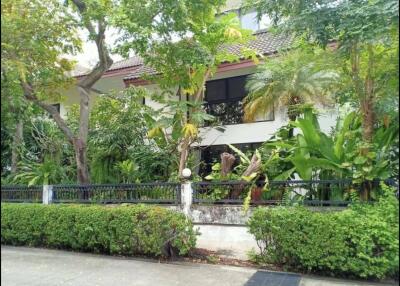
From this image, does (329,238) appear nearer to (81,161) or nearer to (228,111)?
(81,161)

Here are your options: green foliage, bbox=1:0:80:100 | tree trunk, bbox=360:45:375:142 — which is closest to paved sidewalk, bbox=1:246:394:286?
tree trunk, bbox=360:45:375:142

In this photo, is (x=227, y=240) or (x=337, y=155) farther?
(x=227, y=240)

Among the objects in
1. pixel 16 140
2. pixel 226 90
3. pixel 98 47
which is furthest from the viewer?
pixel 226 90

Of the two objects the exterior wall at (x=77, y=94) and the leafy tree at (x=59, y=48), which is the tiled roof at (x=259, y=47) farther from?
the leafy tree at (x=59, y=48)

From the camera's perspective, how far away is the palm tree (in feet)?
33.7

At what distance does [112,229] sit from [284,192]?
3.93 meters

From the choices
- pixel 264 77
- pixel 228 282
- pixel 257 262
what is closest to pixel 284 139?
pixel 264 77

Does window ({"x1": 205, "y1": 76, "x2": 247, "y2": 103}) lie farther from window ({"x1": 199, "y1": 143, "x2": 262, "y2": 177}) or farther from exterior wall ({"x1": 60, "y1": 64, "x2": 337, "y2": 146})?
window ({"x1": 199, "y1": 143, "x2": 262, "y2": 177})

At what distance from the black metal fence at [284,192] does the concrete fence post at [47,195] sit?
3281mm

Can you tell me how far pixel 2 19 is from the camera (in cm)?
293

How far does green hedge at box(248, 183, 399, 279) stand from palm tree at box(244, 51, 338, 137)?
11.9 feet

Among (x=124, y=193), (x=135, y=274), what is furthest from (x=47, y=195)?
(x=135, y=274)

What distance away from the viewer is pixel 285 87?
11.9 meters

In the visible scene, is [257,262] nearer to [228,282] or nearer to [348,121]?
[228,282]
